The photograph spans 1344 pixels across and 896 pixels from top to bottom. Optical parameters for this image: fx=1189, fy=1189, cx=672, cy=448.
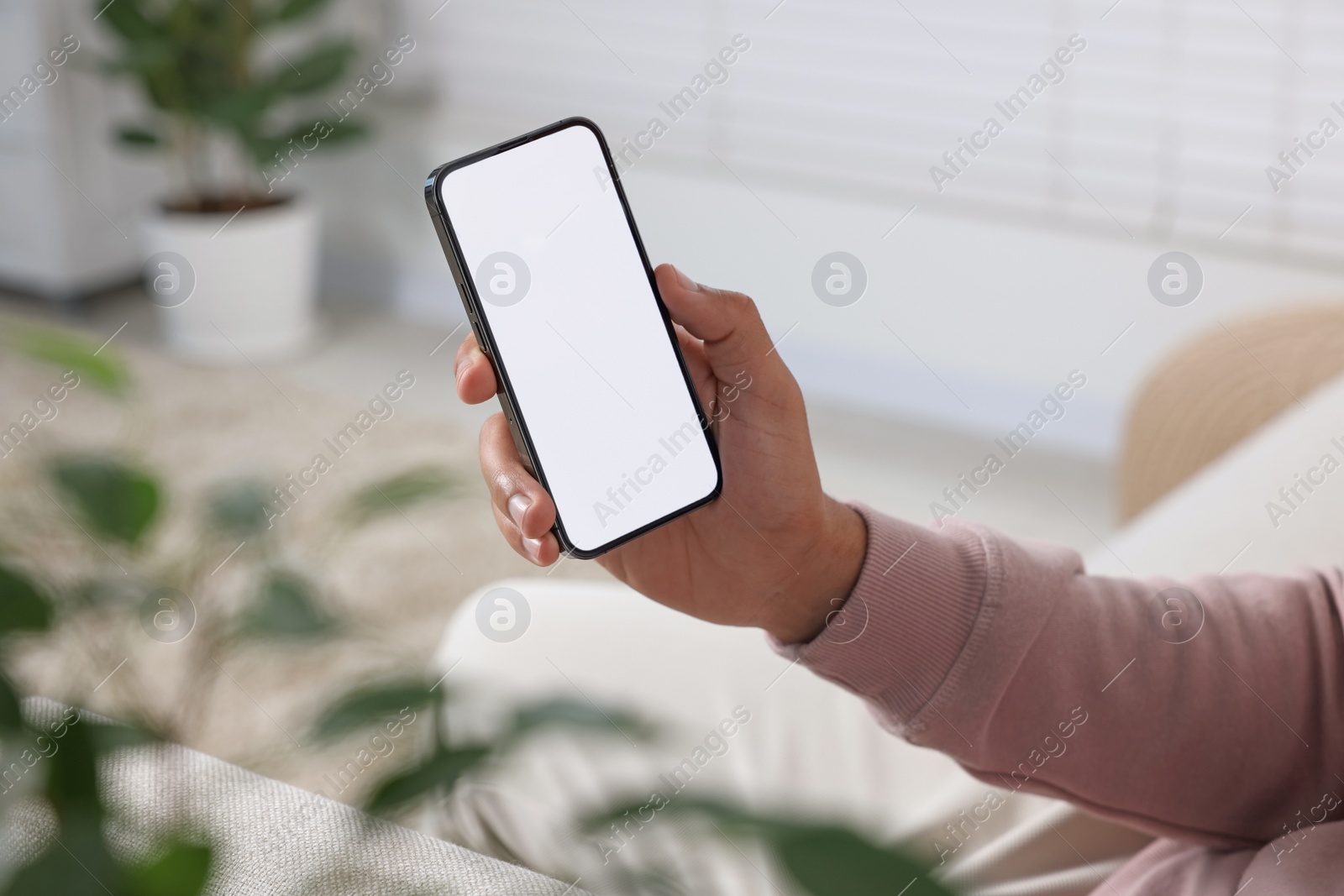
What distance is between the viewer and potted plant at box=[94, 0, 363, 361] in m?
2.64

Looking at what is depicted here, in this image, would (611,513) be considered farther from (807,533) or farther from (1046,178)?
(1046,178)

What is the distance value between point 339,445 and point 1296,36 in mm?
1934

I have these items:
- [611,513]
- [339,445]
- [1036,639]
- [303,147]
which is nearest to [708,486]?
[611,513]


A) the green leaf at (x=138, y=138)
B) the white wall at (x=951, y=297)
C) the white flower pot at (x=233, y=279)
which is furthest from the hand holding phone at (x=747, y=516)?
the green leaf at (x=138, y=138)

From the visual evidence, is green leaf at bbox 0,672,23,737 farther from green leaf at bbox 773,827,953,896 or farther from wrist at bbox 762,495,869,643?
wrist at bbox 762,495,869,643

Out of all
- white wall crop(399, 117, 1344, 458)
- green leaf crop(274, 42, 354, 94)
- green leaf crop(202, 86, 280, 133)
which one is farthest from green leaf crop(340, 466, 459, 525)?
green leaf crop(274, 42, 354, 94)

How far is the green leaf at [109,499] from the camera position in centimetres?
21

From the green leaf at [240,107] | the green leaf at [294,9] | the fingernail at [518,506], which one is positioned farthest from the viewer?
the green leaf at [294,9]

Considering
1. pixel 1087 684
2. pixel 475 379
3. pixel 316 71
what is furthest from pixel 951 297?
pixel 475 379

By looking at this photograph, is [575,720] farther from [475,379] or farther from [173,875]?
[475,379]

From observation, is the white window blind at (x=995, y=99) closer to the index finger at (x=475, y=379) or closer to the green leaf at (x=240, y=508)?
the index finger at (x=475, y=379)

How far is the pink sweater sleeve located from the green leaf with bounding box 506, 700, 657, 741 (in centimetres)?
44

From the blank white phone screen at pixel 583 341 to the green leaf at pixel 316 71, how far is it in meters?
2.32

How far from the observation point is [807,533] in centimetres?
66
